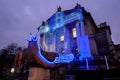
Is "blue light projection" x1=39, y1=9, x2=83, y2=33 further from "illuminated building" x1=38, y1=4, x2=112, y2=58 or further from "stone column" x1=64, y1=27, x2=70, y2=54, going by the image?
"stone column" x1=64, y1=27, x2=70, y2=54

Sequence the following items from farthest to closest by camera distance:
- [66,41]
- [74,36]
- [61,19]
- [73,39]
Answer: [61,19], [66,41], [74,36], [73,39]

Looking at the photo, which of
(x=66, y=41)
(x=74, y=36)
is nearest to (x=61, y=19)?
(x=74, y=36)

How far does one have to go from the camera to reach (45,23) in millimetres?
33188

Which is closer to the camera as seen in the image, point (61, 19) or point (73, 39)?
point (73, 39)

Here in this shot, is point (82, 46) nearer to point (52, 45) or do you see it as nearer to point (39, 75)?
point (52, 45)

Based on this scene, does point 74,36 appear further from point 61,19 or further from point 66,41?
point 61,19

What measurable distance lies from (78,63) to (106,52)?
11.1 metres

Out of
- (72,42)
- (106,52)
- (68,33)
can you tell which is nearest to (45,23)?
(68,33)

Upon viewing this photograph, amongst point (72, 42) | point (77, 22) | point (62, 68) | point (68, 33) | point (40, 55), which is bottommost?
point (62, 68)

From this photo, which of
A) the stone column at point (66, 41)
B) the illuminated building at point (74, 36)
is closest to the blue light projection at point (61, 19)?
the illuminated building at point (74, 36)

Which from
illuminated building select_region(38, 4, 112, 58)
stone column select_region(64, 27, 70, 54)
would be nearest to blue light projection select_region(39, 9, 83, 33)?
illuminated building select_region(38, 4, 112, 58)

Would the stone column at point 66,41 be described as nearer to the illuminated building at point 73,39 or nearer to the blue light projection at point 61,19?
the illuminated building at point 73,39

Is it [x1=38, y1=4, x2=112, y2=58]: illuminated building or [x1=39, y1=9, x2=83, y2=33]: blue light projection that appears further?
[x1=39, y1=9, x2=83, y2=33]: blue light projection

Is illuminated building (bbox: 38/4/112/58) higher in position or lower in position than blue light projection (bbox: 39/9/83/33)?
lower
